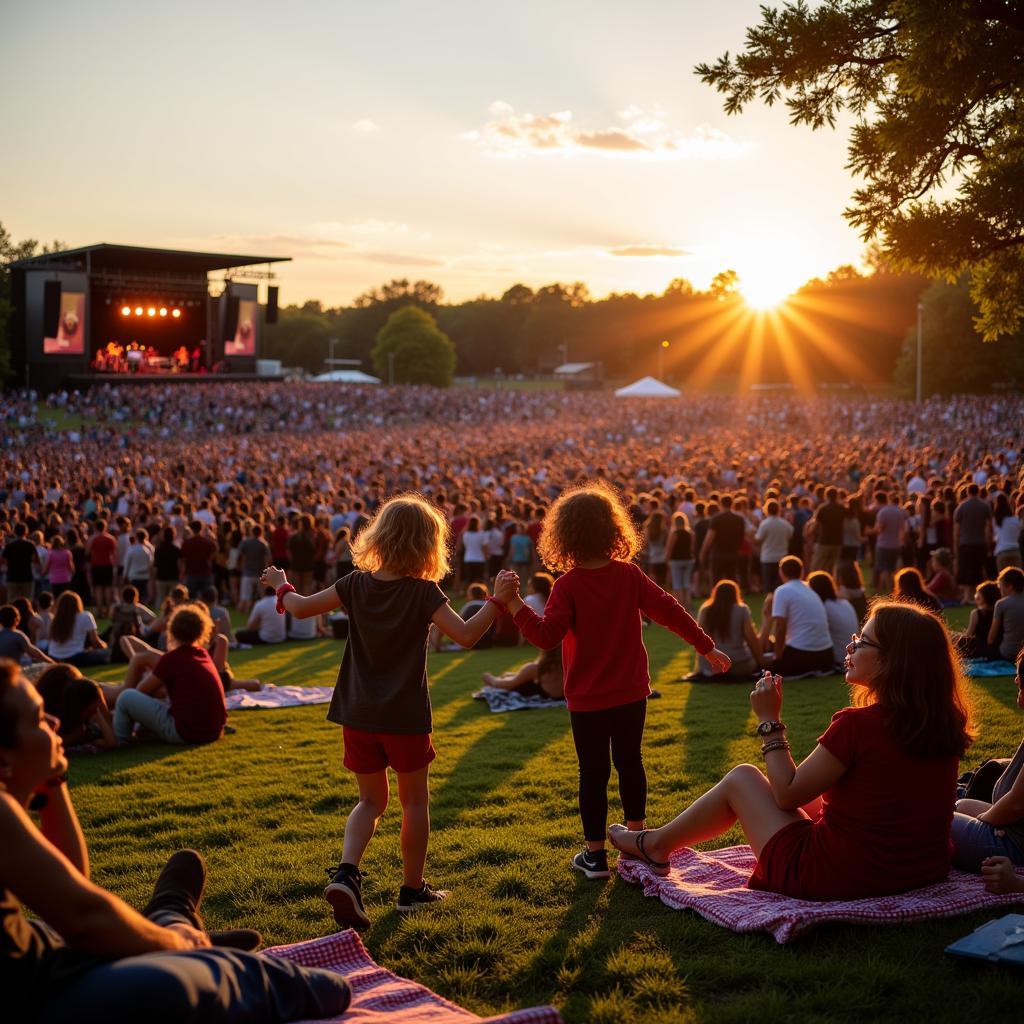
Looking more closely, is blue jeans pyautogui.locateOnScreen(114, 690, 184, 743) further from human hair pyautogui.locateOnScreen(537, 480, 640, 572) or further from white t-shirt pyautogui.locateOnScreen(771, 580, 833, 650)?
white t-shirt pyautogui.locateOnScreen(771, 580, 833, 650)

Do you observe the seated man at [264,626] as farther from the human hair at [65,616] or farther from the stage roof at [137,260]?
the stage roof at [137,260]

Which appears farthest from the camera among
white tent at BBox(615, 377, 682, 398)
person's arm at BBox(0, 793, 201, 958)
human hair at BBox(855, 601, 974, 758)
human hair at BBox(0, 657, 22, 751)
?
white tent at BBox(615, 377, 682, 398)

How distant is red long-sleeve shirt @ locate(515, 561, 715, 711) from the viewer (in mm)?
4645

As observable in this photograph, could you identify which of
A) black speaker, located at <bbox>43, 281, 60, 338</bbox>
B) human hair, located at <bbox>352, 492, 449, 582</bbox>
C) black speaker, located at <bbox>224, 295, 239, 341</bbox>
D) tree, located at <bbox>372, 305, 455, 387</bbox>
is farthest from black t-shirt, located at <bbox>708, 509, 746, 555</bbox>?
tree, located at <bbox>372, 305, 455, 387</bbox>

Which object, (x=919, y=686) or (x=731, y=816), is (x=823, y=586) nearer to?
(x=731, y=816)

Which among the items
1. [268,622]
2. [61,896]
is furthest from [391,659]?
[268,622]

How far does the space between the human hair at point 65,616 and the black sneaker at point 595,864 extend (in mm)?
7922

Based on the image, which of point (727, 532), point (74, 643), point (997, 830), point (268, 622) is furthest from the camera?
point (727, 532)

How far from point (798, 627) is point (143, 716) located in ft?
18.3

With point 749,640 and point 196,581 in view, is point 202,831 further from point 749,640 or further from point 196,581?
point 196,581

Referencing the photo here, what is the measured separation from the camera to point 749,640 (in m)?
9.81

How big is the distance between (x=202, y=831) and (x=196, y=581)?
973cm

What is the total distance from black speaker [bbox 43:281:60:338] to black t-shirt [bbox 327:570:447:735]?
162ft

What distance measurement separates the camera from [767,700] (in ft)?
13.4
